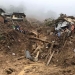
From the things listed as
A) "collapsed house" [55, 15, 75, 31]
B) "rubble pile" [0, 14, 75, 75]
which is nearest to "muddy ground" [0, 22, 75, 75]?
"rubble pile" [0, 14, 75, 75]

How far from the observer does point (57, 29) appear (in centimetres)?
2327

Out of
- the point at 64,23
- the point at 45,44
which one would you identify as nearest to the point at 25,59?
the point at 45,44

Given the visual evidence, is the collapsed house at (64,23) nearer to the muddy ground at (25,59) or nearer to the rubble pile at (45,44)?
the rubble pile at (45,44)

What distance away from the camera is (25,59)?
18.1 metres

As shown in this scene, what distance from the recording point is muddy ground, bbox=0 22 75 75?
15.5m

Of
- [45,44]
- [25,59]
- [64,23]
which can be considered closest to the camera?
[25,59]

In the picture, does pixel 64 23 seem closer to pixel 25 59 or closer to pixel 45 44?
pixel 45 44

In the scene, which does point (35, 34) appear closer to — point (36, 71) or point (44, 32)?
point (44, 32)

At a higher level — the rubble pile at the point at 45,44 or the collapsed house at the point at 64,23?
the collapsed house at the point at 64,23

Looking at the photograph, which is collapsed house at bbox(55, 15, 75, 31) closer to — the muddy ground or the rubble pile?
the rubble pile

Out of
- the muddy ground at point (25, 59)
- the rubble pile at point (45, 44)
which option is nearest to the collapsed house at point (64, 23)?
the rubble pile at point (45, 44)

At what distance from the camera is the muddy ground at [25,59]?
50.8ft

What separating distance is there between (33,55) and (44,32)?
556cm

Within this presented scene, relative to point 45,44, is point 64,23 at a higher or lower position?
higher
